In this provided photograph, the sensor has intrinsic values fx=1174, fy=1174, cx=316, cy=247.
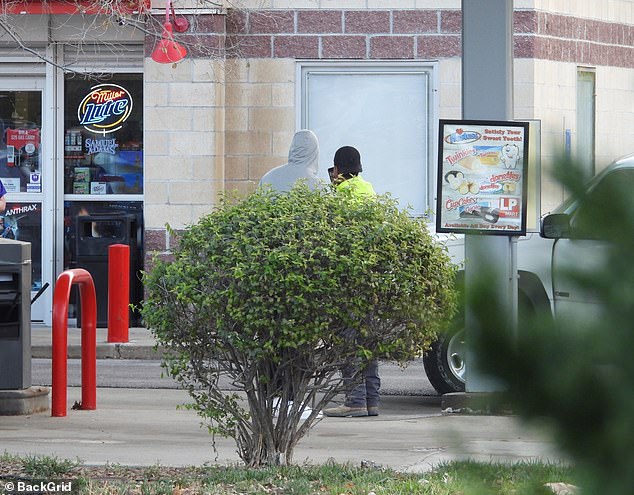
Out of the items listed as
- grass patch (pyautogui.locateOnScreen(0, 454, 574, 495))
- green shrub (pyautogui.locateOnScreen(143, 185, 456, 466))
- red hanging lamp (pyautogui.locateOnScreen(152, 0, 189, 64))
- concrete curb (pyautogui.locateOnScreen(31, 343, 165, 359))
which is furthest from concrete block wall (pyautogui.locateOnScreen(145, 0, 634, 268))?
green shrub (pyautogui.locateOnScreen(143, 185, 456, 466))

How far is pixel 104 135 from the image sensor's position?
49.0 ft

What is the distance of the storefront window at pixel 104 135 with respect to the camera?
49.0 feet

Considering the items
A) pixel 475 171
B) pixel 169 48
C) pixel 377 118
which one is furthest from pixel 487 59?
pixel 377 118

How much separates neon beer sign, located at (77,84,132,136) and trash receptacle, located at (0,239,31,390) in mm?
6487

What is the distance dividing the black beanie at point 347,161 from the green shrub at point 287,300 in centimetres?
323

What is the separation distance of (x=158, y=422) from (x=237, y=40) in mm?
7342

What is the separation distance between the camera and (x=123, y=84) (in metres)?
15.0

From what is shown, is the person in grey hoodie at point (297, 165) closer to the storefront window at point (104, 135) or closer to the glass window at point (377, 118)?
the glass window at point (377, 118)

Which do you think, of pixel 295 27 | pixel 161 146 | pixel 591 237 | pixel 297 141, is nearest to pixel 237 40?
pixel 295 27

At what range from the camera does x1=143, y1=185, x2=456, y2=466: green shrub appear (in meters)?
5.60

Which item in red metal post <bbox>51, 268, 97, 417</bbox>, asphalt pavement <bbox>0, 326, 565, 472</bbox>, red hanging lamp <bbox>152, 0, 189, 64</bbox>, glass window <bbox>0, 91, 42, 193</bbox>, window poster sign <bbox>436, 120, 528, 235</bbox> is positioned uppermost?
red hanging lamp <bbox>152, 0, 189, 64</bbox>

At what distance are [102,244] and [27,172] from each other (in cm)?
159

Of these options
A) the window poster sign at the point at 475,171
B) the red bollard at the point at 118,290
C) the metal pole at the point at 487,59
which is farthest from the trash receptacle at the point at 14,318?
the red bollard at the point at 118,290

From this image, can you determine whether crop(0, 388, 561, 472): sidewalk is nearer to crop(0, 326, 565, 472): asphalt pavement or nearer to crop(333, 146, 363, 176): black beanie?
crop(0, 326, 565, 472): asphalt pavement
